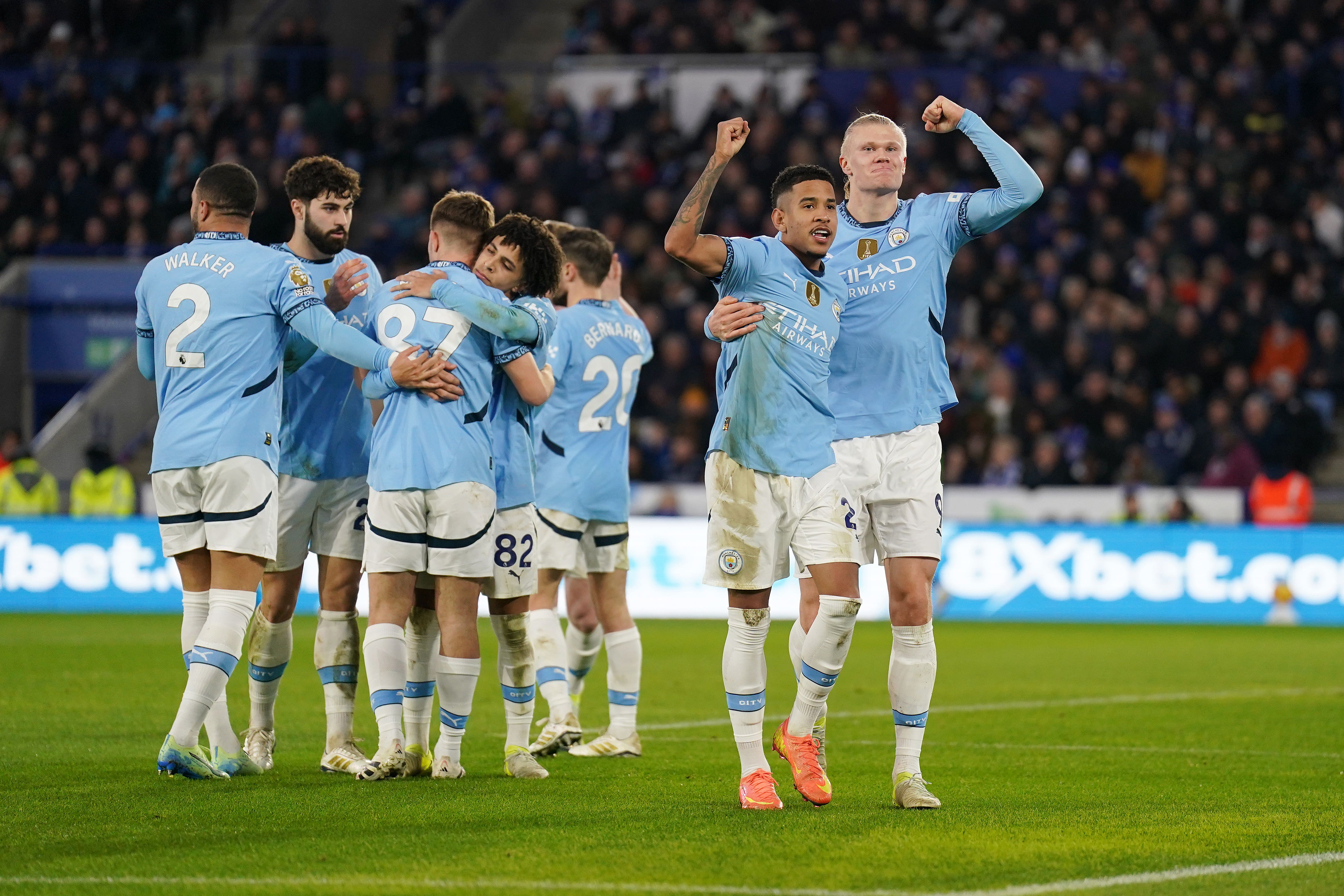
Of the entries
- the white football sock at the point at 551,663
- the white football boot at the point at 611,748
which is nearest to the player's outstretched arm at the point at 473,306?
the white football sock at the point at 551,663

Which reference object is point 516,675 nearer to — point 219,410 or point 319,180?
point 219,410

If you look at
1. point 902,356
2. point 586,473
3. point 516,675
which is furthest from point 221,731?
point 902,356

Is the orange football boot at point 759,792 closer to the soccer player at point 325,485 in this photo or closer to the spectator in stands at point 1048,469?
the soccer player at point 325,485

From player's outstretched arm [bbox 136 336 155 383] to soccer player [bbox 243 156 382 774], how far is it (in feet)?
1.85

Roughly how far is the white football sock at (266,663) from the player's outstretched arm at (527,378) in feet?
4.97

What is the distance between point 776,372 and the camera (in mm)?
6555

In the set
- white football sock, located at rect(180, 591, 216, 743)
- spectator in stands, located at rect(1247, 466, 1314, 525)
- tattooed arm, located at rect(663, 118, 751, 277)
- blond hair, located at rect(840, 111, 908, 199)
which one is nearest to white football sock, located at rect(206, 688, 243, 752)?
white football sock, located at rect(180, 591, 216, 743)

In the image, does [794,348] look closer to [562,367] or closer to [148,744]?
[562,367]

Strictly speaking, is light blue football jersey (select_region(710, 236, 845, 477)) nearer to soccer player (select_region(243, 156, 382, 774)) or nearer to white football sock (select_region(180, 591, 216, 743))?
soccer player (select_region(243, 156, 382, 774))

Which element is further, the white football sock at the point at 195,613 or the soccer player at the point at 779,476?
the white football sock at the point at 195,613

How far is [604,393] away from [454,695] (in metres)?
2.22

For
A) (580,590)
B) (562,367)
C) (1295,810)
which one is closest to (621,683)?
(580,590)

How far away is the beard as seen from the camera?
7449 millimetres

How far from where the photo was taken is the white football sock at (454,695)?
7.06 meters
